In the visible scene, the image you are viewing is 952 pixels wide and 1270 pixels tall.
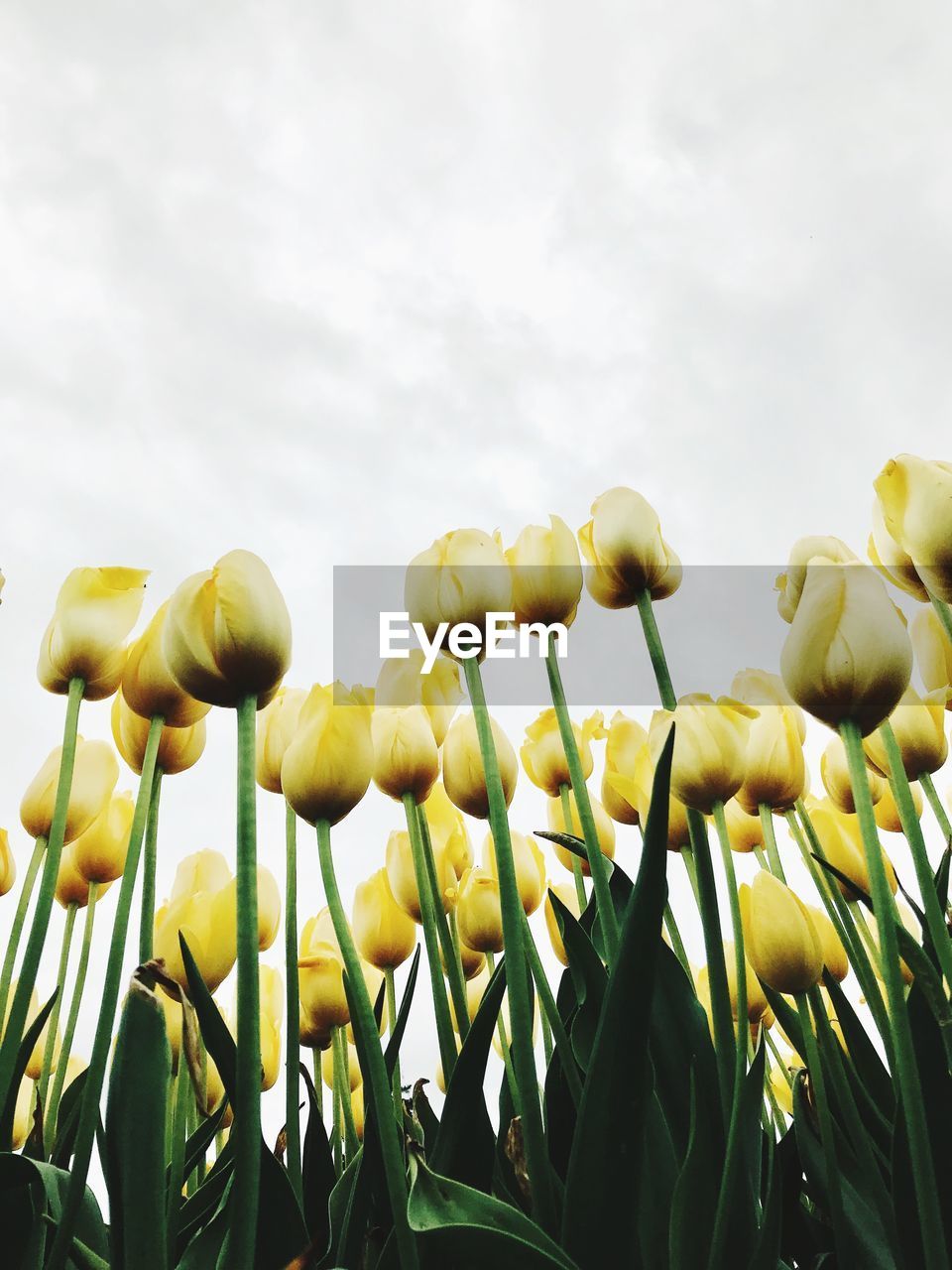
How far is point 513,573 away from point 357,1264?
430 millimetres

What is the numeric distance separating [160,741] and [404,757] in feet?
0.60

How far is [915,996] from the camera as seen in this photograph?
567mm

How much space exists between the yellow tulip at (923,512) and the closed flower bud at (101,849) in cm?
66

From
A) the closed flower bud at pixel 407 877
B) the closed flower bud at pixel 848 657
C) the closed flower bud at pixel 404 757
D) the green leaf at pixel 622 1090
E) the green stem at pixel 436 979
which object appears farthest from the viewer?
the closed flower bud at pixel 407 877

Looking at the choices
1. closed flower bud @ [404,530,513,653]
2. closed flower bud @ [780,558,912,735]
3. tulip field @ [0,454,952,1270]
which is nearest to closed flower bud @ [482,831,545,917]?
tulip field @ [0,454,952,1270]

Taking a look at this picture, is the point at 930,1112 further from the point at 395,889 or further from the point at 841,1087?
the point at 395,889

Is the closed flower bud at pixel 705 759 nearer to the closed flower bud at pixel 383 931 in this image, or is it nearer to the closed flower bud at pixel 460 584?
the closed flower bud at pixel 460 584

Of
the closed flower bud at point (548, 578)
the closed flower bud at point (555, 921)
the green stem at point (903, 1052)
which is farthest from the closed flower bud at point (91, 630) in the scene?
the green stem at point (903, 1052)

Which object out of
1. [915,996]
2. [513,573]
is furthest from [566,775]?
[915,996]

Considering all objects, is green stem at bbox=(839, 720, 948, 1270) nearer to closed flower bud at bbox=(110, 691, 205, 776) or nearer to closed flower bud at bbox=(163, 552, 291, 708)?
closed flower bud at bbox=(163, 552, 291, 708)

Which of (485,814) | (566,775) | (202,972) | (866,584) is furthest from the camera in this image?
(566,775)

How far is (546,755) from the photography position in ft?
2.95

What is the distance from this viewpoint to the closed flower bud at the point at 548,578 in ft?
2.23

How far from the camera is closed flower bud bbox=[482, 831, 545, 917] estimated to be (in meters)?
0.91
